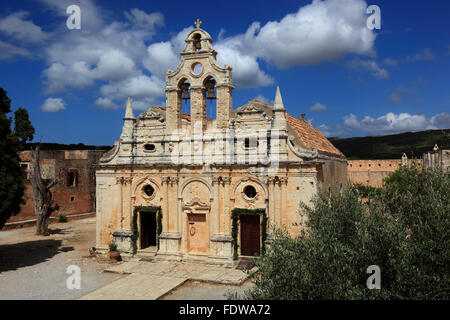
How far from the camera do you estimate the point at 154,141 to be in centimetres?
2156

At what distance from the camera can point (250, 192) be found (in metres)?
19.9

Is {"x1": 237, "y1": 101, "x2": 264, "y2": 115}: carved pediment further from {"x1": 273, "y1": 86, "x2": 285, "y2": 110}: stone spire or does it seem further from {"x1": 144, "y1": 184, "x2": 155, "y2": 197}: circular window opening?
{"x1": 144, "y1": 184, "x2": 155, "y2": 197}: circular window opening

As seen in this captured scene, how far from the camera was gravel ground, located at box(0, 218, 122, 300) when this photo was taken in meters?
16.0

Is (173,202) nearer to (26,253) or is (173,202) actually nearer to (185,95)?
(185,95)

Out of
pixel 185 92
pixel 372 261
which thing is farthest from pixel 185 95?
pixel 372 261

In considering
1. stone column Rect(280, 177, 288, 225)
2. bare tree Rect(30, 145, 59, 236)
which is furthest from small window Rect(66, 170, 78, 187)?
stone column Rect(280, 177, 288, 225)

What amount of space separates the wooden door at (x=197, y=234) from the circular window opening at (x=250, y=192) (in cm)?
275

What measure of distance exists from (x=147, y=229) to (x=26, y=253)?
26.1ft

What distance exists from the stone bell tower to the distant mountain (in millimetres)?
62372

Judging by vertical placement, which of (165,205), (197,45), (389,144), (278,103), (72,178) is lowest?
(165,205)

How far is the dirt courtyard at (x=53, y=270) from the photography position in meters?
15.7
